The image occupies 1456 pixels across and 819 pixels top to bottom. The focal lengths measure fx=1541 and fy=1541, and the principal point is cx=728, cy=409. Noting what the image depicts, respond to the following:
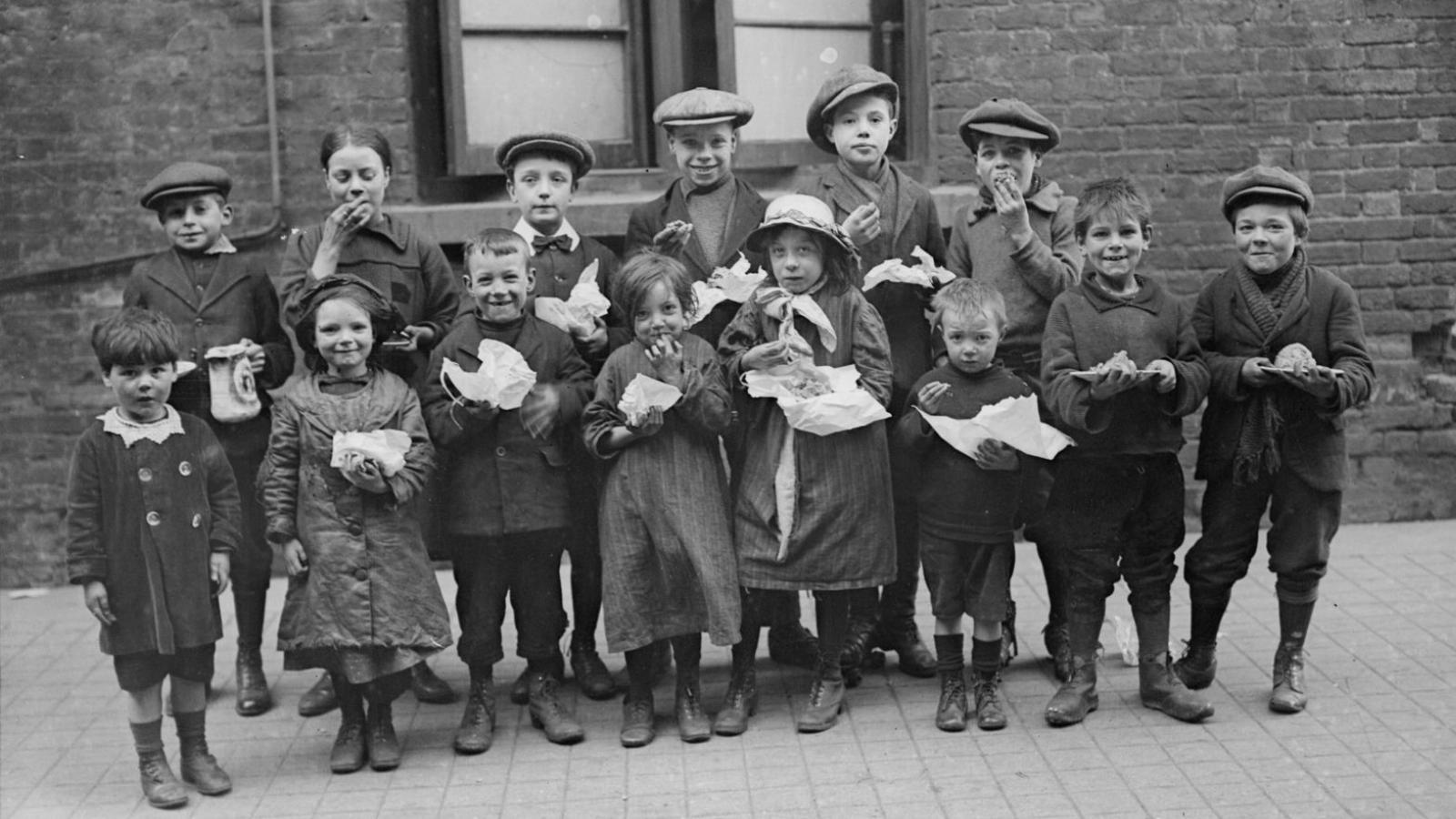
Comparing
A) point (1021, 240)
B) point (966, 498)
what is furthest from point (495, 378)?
point (1021, 240)

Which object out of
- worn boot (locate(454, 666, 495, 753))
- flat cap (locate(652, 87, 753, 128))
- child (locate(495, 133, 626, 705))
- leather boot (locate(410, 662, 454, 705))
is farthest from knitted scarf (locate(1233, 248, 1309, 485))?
leather boot (locate(410, 662, 454, 705))

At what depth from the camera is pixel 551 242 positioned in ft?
17.3

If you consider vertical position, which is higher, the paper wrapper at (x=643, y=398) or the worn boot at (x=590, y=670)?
the paper wrapper at (x=643, y=398)

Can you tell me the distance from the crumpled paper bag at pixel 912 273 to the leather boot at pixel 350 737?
214 centimetres

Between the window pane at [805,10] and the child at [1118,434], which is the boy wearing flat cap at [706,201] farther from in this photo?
the window pane at [805,10]

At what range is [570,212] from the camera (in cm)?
680

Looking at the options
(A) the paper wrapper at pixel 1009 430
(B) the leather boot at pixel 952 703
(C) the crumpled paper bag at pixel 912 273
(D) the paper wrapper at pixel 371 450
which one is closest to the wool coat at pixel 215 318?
(D) the paper wrapper at pixel 371 450

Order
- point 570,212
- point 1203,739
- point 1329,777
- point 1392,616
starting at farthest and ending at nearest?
point 570,212 < point 1392,616 < point 1203,739 < point 1329,777

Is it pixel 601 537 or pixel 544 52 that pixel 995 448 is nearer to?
pixel 601 537

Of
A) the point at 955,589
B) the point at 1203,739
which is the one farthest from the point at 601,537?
the point at 1203,739

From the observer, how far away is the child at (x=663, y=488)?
4.80 m

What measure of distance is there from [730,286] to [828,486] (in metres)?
0.76

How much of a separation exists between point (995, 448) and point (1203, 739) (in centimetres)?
110

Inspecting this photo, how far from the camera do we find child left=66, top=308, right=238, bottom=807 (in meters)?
4.49
